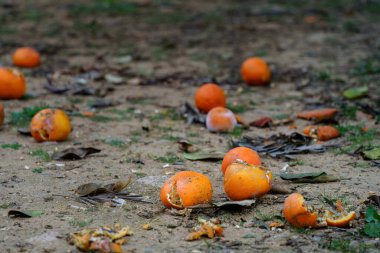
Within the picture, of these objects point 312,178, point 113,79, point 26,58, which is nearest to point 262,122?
point 312,178

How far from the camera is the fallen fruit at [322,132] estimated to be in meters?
5.95

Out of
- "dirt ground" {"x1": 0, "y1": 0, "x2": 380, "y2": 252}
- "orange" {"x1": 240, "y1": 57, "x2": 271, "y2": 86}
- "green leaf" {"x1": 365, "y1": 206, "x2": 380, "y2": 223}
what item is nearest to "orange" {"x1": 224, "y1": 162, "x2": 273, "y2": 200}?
"dirt ground" {"x1": 0, "y1": 0, "x2": 380, "y2": 252}

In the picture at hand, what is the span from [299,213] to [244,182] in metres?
0.49

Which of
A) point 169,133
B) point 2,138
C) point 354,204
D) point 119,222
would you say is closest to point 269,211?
point 354,204

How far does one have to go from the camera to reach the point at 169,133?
20.7 ft

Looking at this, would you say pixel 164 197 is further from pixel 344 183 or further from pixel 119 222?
pixel 344 183

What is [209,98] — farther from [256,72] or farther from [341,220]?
[341,220]

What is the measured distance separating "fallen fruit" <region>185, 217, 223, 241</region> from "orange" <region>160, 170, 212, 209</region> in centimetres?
35

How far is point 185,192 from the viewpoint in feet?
13.9

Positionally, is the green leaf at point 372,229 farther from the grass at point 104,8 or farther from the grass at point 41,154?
the grass at point 104,8

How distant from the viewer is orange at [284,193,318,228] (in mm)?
3920

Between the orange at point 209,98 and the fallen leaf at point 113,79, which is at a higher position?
the orange at point 209,98

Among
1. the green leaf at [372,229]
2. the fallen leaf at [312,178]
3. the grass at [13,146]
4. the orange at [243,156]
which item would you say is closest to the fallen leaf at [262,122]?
the fallen leaf at [312,178]

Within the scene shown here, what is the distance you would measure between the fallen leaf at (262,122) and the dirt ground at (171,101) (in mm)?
72
